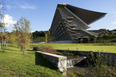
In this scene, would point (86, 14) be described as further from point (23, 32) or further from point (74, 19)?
point (23, 32)

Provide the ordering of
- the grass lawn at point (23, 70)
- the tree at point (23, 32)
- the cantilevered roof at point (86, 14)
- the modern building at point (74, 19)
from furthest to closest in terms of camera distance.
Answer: the cantilevered roof at point (86, 14), the modern building at point (74, 19), the tree at point (23, 32), the grass lawn at point (23, 70)

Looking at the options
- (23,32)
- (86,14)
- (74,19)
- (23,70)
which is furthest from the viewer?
(86,14)

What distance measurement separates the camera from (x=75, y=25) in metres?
49.1

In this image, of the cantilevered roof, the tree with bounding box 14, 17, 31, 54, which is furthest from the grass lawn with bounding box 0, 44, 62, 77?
the cantilevered roof

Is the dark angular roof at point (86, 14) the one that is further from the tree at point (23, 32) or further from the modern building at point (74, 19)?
the tree at point (23, 32)

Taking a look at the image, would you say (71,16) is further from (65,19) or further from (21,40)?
(21,40)

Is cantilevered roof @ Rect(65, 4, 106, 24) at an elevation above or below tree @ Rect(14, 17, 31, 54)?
above

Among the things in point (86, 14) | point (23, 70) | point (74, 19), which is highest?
point (86, 14)

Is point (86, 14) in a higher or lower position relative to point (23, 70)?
higher

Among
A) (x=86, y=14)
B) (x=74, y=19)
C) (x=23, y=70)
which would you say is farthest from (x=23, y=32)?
(x=86, y=14)

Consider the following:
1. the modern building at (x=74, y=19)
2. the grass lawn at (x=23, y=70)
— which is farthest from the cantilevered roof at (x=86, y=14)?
the grass lawn at (x=23, y=70)

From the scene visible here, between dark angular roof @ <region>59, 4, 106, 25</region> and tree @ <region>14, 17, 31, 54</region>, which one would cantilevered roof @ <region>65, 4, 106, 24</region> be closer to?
dark angular roof @ <region>59, 4, 106, 25</region>

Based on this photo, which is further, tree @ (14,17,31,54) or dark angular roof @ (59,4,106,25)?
dark angular roof @ (59,4,106,25)

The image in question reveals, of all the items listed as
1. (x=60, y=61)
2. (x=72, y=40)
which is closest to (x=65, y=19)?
(x=72, y=40)
